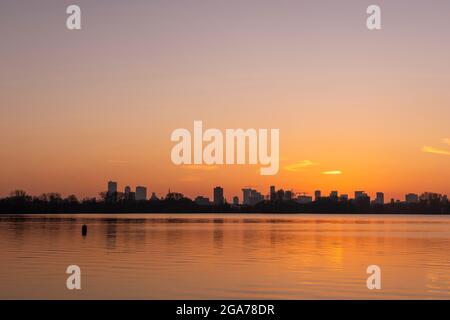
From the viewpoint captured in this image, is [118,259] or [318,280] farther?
[118,259]

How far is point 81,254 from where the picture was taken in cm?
6956

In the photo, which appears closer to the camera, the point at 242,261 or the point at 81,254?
the point at 242,261
